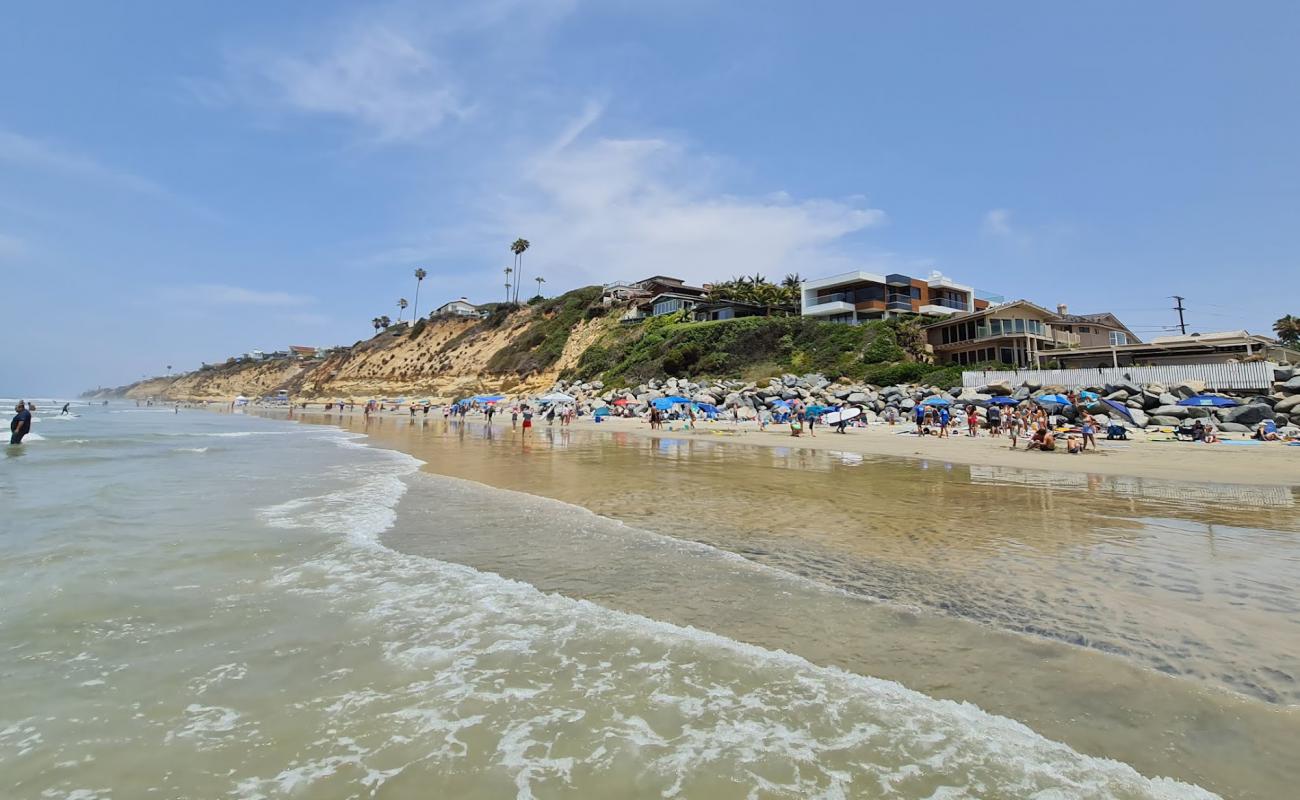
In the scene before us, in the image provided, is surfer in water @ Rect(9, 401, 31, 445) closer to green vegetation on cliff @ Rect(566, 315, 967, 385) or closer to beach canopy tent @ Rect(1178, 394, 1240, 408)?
green vegetation on cliff @ Rect(566, 315, 967, 385)

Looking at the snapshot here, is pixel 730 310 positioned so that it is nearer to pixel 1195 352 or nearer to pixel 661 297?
pixel 661 297

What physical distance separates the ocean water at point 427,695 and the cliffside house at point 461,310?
94.9 m

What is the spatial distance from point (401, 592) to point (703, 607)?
3.10m

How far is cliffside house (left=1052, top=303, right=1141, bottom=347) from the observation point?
47.7 meters

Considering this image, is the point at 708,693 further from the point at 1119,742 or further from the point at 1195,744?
the point at 1195,744

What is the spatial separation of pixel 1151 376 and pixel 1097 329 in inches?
863

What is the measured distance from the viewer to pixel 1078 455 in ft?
63.3

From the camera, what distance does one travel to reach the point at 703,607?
5.70 meters

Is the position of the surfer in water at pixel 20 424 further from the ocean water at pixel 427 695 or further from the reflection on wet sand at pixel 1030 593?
the reflection on wet sand at pixel 1030 593

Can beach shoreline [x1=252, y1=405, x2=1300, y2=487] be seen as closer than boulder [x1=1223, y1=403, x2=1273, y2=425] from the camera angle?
Yes

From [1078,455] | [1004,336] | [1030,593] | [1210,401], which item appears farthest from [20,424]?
[1004,336]

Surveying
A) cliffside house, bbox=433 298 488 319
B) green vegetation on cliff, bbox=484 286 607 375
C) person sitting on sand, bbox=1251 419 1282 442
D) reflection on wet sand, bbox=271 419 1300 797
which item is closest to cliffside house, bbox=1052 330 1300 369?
person sitting on sand, bbox=1251 419 1282 442

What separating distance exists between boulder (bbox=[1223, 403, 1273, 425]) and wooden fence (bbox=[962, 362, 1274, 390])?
4.39 m

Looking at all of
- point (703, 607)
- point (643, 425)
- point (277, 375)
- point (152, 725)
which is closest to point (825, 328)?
point (643, 425)
